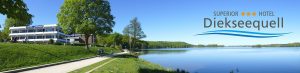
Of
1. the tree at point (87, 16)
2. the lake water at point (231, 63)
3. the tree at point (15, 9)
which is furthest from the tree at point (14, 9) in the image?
the tree at point (87, 16)

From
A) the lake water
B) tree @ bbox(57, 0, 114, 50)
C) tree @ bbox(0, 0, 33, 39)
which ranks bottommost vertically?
the lake water

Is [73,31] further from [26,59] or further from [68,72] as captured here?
[68,72]

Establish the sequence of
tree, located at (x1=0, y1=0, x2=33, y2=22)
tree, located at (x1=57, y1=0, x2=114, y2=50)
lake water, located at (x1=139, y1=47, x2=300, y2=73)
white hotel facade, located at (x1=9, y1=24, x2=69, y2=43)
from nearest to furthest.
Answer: tree, located at (x1=0, y1=0, x2=33, y2=22), lake water, located at (x1=139, y1=47, x2=300, y2=73), tree, located at (x1=57, y1=0, x2=114, y2=50), white hotel facade, located at (x1=9, y1=24, x2=69, y2=43)

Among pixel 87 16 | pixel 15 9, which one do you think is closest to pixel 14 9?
pixel 15 9

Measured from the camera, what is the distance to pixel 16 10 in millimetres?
11102

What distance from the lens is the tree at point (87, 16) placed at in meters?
52.8

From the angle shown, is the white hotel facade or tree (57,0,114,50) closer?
tree (57,0,114,50)

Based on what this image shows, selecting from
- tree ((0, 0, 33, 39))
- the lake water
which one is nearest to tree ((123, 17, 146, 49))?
the lake water


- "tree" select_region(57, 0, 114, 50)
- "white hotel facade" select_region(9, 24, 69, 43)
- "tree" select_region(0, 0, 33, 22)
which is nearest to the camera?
"tree" select_region(0, 0, 33, 22)

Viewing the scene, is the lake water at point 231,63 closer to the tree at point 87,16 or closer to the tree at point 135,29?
the tree at point 87,16

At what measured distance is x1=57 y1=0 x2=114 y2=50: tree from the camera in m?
52.8

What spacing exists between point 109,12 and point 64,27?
7126 mm

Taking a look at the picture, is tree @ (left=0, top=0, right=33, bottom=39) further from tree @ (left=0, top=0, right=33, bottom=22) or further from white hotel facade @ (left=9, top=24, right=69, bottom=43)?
white hotel facade @ (left=9, top=24, right=69, bottom=43)

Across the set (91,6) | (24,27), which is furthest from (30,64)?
(24,27)
